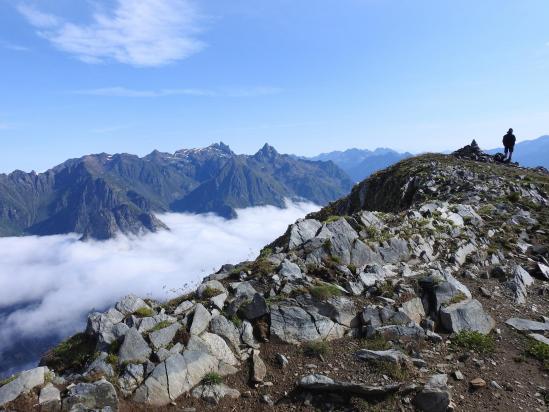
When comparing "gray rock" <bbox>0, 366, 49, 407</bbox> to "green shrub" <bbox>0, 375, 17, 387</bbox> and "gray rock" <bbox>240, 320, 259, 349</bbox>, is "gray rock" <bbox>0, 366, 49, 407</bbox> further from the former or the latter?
"gray rock" <bbox>240, 320, 259, 349</bbox>

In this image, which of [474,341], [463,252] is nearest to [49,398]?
[474,341]

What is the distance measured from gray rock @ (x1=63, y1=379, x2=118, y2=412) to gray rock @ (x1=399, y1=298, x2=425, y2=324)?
460 inches

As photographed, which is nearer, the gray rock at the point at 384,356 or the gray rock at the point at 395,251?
the gray rock at the point at 384,356

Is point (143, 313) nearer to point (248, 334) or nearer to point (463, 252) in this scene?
point (248, 334)

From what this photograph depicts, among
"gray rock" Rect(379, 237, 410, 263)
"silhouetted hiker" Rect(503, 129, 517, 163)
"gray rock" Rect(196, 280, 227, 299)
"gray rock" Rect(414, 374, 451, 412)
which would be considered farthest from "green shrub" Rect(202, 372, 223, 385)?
"silhouetted hiker" Rect(503, 129, 517, 163)

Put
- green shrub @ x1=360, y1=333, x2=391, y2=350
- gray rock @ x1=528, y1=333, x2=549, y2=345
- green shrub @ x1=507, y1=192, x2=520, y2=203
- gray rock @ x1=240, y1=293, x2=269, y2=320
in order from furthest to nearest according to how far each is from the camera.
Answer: green shrub @ x1=507, y1=192, x2=520, y2=203 → gray rock @ x1=528, y1=333, x2=549, y2=345 → gray rock @ x1=240, y1=293, x2=269, y2=320 → green shrub @ x1=360, y1=333, x2=391, y2=350

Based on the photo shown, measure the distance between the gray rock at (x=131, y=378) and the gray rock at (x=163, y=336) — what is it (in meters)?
1.00

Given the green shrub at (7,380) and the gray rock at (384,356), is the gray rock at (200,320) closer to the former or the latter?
the green shrub at (7,380)

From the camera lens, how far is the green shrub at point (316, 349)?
1538 cm

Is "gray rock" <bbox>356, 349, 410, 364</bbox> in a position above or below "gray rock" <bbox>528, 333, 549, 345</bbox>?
above

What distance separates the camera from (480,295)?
68.5ft

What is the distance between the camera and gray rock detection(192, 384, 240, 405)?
521 inches

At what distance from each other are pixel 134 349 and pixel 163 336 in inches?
41.7

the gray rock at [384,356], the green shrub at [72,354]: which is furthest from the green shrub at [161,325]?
the gray rock at [384,356]
